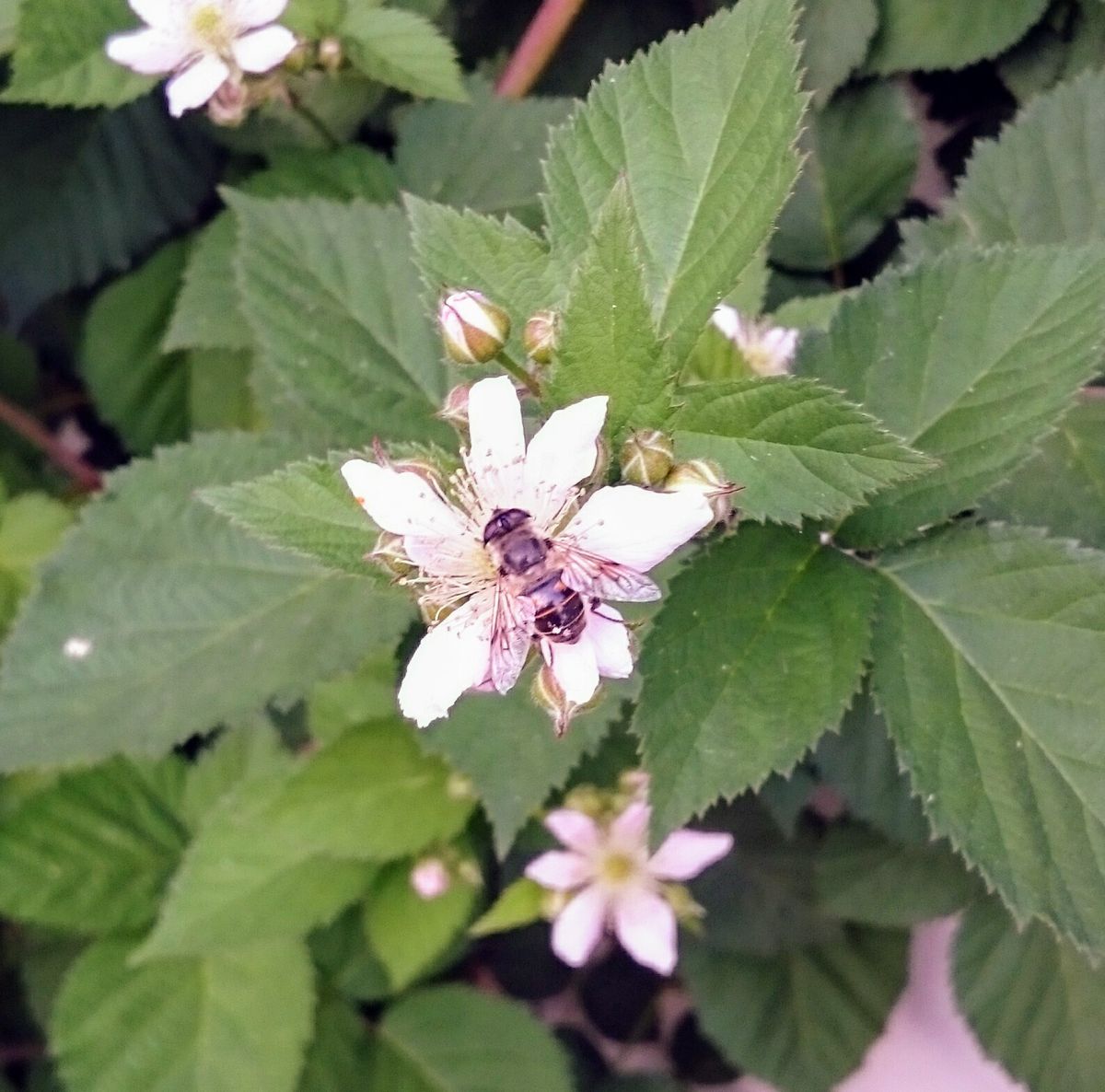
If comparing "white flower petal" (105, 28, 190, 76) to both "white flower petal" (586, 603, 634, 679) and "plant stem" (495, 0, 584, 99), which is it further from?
"white flower petal" (586, 603, 634, 679)

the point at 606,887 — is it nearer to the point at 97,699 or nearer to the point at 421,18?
the point at 97,699

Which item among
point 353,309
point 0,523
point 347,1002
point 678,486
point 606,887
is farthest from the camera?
point 347,1002

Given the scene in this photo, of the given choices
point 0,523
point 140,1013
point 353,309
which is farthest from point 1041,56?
point 140,1013

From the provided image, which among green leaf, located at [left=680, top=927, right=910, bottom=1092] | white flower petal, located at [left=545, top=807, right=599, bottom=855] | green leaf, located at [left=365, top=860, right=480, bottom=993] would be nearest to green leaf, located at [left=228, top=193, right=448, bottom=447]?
white flower petal, located at [left=545, top=807, right=599, bottom=855]

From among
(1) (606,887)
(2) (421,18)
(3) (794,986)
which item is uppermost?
(2) (421,18)

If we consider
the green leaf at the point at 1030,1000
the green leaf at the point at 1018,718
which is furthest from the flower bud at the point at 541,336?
the green leaf at the point at 1030,1000
